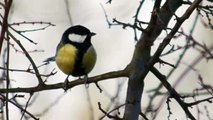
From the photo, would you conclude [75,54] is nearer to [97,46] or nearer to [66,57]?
[66,57]

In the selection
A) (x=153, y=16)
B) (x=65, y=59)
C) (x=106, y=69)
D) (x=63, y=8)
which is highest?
(x=153, y=16)

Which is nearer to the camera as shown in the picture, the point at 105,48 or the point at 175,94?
the point at 175,94

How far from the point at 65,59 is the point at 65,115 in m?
1.91

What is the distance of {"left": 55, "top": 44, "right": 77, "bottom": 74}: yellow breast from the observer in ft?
5.19

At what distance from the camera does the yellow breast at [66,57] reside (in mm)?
1583

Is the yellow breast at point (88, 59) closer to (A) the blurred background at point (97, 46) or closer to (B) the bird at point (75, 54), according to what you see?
(B) the bird at point (75, 54)

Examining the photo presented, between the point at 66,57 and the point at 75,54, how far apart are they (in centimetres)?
3

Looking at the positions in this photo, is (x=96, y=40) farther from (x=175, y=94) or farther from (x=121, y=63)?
(x=175, y=94)

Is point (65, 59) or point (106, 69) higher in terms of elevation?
point (65, 59)

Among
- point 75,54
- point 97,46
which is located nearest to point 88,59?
point 75,54

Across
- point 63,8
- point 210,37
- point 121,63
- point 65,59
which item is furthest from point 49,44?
point 65,59

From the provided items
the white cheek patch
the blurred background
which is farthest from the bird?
the blurred background

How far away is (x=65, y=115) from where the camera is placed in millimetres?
3459

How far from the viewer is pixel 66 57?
1587 mm
